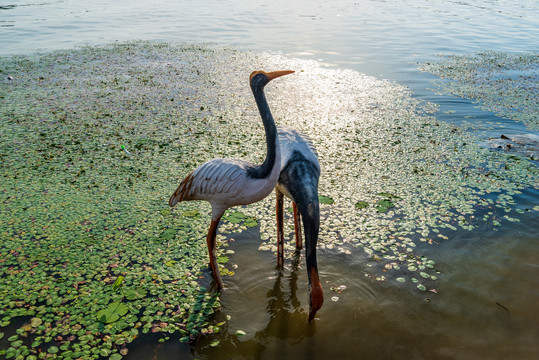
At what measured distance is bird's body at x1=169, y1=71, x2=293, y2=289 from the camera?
2.58 meters

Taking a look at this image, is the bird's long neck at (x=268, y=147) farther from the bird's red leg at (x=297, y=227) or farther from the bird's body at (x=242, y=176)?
the bird's red leg at (x=297, y=227)

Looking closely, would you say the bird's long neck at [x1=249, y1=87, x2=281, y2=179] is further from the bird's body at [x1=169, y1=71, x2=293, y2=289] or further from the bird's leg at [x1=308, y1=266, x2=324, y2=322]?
the bird's leg at [x1=308, y1=266, x2=324, y2=322]

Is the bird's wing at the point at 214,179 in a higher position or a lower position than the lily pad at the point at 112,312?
higher

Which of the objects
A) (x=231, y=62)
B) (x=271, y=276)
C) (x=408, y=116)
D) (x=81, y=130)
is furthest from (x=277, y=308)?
(x=231, y=62)

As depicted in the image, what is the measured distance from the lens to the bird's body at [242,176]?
8.47 ft

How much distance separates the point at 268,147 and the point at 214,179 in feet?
1.51

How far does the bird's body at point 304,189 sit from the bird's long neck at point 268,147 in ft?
0.77

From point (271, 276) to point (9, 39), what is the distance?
11.7m

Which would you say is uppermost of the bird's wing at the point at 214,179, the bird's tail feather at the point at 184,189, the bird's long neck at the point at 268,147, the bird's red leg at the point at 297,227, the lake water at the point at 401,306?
the bird's long neck at the point at 268,147

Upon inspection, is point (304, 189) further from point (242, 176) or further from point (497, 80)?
point (497, 80)

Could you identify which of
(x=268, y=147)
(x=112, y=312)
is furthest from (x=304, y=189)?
(x=112, y=312)

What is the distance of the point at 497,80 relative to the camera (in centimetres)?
790

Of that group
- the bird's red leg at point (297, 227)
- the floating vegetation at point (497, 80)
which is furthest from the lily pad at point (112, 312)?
the floating vegetation at point (497, 80)

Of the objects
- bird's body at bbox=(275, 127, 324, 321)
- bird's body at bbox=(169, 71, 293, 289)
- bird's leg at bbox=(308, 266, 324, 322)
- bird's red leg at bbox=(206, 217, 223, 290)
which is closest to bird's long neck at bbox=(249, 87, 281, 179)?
bird's body at bbox=(169, 71, 293, 289)
